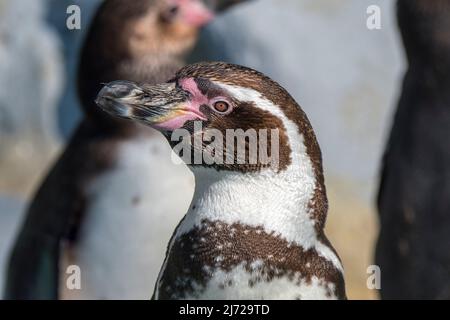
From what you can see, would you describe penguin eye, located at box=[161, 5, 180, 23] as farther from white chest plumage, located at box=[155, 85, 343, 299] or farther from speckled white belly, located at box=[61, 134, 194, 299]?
white chest plumage, located at box=[155, 85, 343, 299]

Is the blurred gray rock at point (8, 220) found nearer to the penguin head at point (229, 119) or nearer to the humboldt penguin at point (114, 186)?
the humboldt penguin at point (114, 186)

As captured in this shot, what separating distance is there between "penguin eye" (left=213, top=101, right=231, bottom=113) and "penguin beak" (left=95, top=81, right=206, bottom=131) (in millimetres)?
18

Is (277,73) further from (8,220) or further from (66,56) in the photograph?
(8,220)

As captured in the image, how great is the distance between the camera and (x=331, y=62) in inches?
197

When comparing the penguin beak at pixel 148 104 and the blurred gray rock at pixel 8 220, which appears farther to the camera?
the blurred gray rock at pixel 8 220

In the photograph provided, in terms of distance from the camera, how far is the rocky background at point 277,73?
15.6ft

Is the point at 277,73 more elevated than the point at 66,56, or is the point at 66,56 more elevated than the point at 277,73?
the point at 66,56

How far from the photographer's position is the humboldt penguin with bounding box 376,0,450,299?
7.73 feet

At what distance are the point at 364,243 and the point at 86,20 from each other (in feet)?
4.83

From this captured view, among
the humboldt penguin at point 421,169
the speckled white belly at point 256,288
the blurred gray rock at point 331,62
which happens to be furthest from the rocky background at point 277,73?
the speckled white belly at point 256,288

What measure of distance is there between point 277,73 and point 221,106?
3.60 metres

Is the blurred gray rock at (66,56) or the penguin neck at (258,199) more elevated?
the blurred gray rock at (66,56)

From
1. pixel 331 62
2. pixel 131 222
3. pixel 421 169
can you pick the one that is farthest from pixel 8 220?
pixel 421 169

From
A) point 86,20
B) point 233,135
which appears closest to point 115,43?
point 233,135
